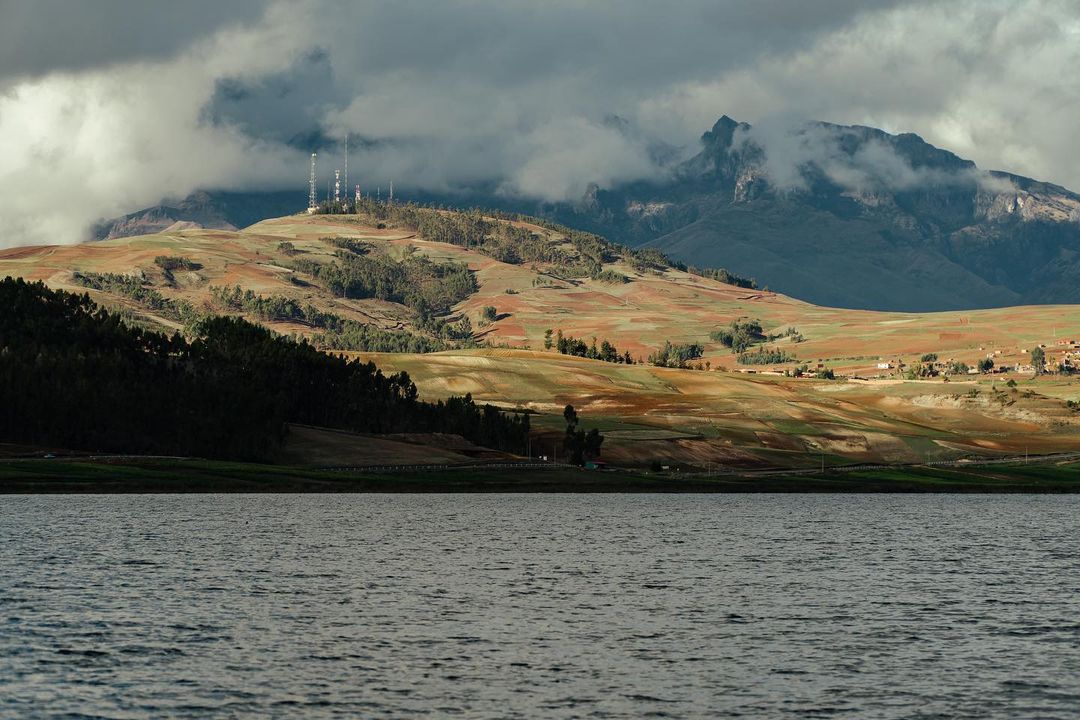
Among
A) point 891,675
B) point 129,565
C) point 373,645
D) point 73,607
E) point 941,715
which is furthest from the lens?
point 129,565

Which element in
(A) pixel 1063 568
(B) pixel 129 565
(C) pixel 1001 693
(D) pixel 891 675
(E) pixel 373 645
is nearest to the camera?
(C) pixel 1001 693

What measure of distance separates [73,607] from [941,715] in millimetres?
51071

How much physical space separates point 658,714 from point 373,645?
2073 centimetres

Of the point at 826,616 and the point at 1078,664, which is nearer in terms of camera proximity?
the point at 1078,664

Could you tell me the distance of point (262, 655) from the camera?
6781cm

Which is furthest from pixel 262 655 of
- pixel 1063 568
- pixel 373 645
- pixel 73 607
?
pixel 1063 568

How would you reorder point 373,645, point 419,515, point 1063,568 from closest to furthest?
point 373,645 → point 1063,568 → point 419,515

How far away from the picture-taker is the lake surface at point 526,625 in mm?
57781

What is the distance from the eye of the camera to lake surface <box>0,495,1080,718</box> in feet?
190

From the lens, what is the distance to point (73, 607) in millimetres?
83562

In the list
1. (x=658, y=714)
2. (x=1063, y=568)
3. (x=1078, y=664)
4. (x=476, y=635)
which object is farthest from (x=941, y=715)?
(x=1063, y=568)

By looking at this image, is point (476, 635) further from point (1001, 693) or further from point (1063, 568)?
point (1063, 568)

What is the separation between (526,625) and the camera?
7912cm

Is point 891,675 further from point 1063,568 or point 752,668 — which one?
point 1063,568
